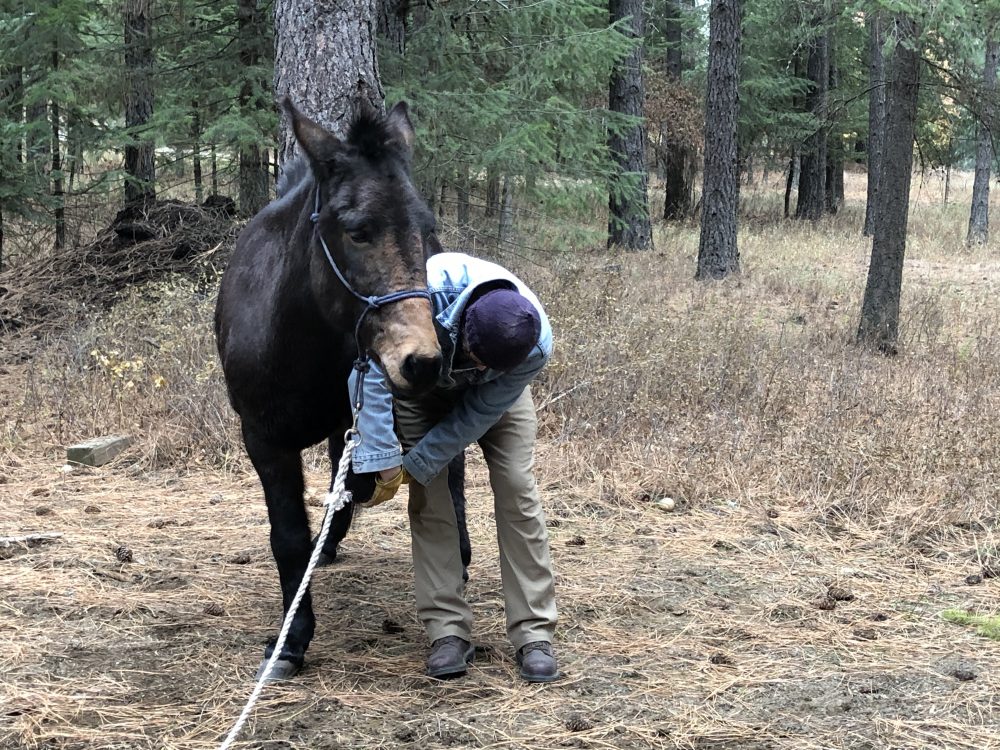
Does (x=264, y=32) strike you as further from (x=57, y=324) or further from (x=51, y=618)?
(x=51, y=618)

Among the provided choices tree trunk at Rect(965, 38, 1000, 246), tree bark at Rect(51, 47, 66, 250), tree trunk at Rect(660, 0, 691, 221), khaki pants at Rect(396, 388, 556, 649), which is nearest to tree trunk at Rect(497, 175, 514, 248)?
tree bark at Rect(51, 47, 66, 250)

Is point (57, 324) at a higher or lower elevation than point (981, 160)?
lower

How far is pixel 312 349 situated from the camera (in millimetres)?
3854

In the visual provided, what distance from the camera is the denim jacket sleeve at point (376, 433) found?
3.52 meters

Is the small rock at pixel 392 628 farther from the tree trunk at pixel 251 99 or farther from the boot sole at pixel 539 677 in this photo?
the tree trunk at pixel 251 99

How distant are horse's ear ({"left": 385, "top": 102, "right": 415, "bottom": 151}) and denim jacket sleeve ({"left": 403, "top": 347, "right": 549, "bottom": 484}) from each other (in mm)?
937

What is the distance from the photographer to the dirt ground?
11.6ft

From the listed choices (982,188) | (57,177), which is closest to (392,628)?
(57,177)

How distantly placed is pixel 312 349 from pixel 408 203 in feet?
2.52

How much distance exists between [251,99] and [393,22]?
1.75 meters

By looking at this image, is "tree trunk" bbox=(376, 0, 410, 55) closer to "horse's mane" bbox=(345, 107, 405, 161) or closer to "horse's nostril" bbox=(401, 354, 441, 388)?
"horse's mane" bbox=(345, 107, 405, 161)

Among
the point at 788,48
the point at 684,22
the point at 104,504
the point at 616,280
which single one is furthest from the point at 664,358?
the point at 788,48

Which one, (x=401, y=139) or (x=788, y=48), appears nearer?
(x=401, y=139)

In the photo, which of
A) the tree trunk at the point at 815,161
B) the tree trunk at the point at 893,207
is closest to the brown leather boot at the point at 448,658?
the tree trunk at the point at 893,207
